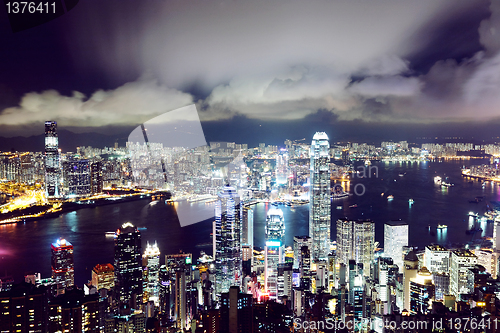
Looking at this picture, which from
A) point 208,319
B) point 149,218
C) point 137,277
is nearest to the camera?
point 208,319

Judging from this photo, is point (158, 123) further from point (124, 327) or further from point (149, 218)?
point (149, 218)

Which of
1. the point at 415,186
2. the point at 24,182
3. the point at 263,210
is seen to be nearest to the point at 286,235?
the point at 263,210

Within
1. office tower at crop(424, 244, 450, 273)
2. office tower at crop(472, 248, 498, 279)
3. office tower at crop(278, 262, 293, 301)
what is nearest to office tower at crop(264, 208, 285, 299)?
office tower at crop(278, 262, 293, 301)

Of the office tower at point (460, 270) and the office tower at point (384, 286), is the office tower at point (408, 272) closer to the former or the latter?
the office tower at point (384, 286)

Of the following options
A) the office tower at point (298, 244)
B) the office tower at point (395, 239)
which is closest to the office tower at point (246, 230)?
the office tower at point (298, 244)

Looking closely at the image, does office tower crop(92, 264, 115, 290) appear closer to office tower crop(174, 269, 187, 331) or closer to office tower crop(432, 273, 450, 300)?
office tower crop(174, 269, 187, 331)

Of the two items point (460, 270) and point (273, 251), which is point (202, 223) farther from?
point (460, 270)

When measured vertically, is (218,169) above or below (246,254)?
above
